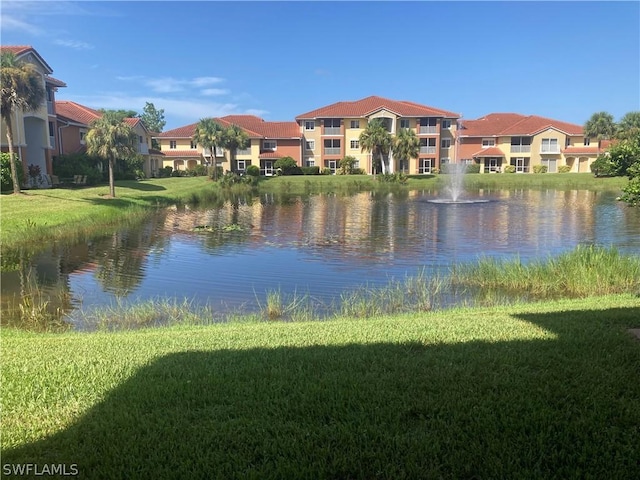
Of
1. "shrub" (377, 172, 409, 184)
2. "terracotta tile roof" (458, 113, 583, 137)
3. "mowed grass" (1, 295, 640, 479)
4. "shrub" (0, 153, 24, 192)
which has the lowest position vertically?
"mowed grass" (1, 295, 640, 479)

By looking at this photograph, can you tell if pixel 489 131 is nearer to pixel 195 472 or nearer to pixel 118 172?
pixel 118 172

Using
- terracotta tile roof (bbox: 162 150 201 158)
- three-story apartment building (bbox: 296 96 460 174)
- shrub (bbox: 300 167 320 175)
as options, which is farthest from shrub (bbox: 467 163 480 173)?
terracotta tile roof (bbox: 162 150 201 158)

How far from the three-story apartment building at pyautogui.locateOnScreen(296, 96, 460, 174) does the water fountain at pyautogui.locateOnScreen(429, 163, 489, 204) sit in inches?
109

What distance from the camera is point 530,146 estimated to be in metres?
76.4

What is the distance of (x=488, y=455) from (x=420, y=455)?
47 centimetres

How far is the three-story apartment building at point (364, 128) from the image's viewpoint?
2923 inches

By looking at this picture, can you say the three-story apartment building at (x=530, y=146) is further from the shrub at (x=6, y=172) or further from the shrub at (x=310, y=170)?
the shrub at (x=6, y=172)

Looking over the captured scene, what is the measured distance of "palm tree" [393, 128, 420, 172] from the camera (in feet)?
213

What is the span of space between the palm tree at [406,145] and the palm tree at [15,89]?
43247 mm

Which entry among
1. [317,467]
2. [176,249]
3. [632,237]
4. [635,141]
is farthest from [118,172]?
[317,467]

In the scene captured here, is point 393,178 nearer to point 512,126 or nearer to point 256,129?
point 256,129

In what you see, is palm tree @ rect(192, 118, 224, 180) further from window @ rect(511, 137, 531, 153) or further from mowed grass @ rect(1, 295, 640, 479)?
mowed grass @ rect(1, 295, 640, 479)

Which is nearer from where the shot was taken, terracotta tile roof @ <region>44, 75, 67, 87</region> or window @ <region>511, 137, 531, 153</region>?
terracotta tile roof @ <region>44, 75, 67, 87</region>

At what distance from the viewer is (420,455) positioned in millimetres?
3748
